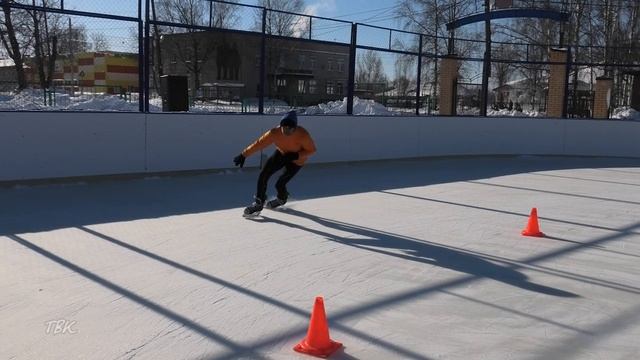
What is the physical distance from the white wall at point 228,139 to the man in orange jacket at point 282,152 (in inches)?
127

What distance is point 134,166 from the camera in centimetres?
1030

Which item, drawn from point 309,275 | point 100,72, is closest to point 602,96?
point 100,72

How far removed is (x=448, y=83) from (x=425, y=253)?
14.9 m

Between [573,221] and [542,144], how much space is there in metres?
10.0

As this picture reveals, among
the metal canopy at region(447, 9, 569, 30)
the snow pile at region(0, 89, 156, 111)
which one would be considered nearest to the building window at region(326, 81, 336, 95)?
the metal canopy at region(447, 9, 569, 30)

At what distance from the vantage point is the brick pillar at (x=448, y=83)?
19891 mm

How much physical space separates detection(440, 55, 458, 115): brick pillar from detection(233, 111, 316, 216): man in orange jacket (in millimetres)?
12827

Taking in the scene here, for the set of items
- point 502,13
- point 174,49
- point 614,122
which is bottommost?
point 614,122

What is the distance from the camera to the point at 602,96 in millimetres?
24203

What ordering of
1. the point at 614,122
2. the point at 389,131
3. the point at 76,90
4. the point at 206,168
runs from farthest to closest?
the point at 614,122 < the point at 389,131 < the point at 76,90 < the point at 206,168

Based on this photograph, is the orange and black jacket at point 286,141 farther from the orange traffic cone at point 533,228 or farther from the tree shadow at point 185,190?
the orange traffic cone at point 533,228

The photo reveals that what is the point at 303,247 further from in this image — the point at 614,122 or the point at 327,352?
the point at 614,122

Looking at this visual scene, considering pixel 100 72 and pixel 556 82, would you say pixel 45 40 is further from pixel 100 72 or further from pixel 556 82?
pixel 556 82

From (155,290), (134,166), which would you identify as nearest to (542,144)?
(134,166)
